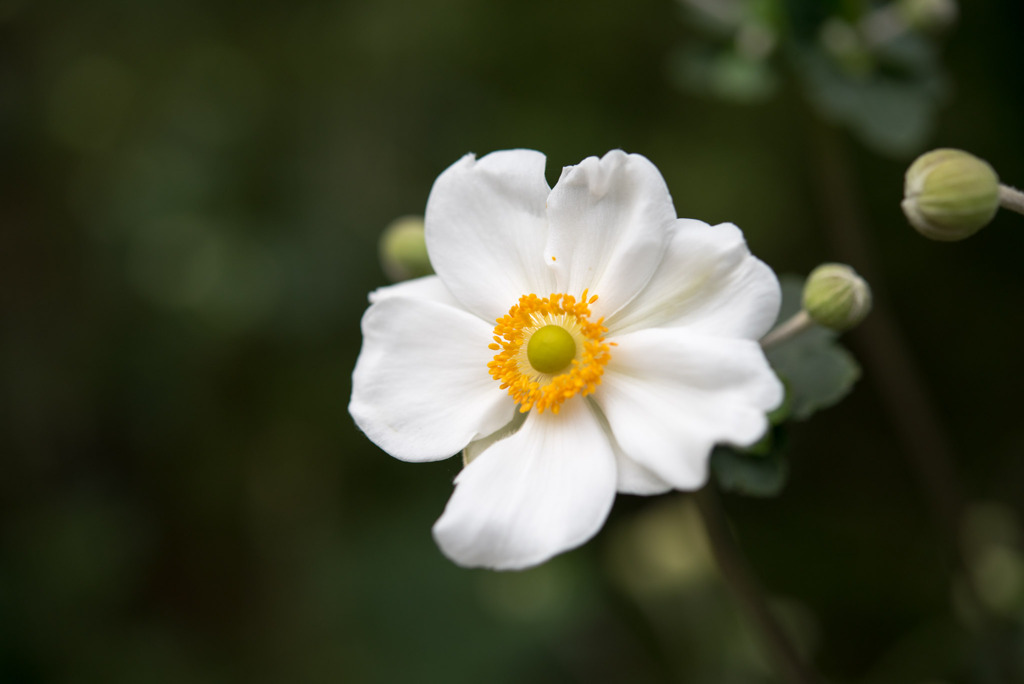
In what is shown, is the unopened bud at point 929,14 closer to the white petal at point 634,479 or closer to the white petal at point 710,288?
the white petal at point 710,288

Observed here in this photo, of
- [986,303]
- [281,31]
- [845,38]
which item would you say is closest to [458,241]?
[845,38]

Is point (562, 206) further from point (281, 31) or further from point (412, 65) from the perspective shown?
point (281, 31)

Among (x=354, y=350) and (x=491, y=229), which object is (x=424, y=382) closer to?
(x=491, y=229)

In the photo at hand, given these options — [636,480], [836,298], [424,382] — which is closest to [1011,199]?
[836,298]

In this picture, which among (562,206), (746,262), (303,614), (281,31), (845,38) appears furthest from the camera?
(281,31)

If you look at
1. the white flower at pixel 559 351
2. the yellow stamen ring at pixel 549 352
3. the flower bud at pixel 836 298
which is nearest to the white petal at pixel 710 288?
the white flower at pixel 559 351

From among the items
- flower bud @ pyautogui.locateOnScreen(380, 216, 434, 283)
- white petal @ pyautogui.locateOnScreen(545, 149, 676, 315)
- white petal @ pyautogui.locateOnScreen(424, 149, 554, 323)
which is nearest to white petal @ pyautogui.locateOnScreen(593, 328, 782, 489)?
white petal @ pyautogui.locateOnScreen(545, 149, 676, 315)

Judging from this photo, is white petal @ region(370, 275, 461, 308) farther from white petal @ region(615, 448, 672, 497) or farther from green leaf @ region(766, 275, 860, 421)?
green leaf @ region(766, 275, 860, 421)

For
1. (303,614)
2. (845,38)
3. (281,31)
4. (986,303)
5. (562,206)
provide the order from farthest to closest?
(281,31) < (303,614) < (986,303) < (845,38) < (562,206)
